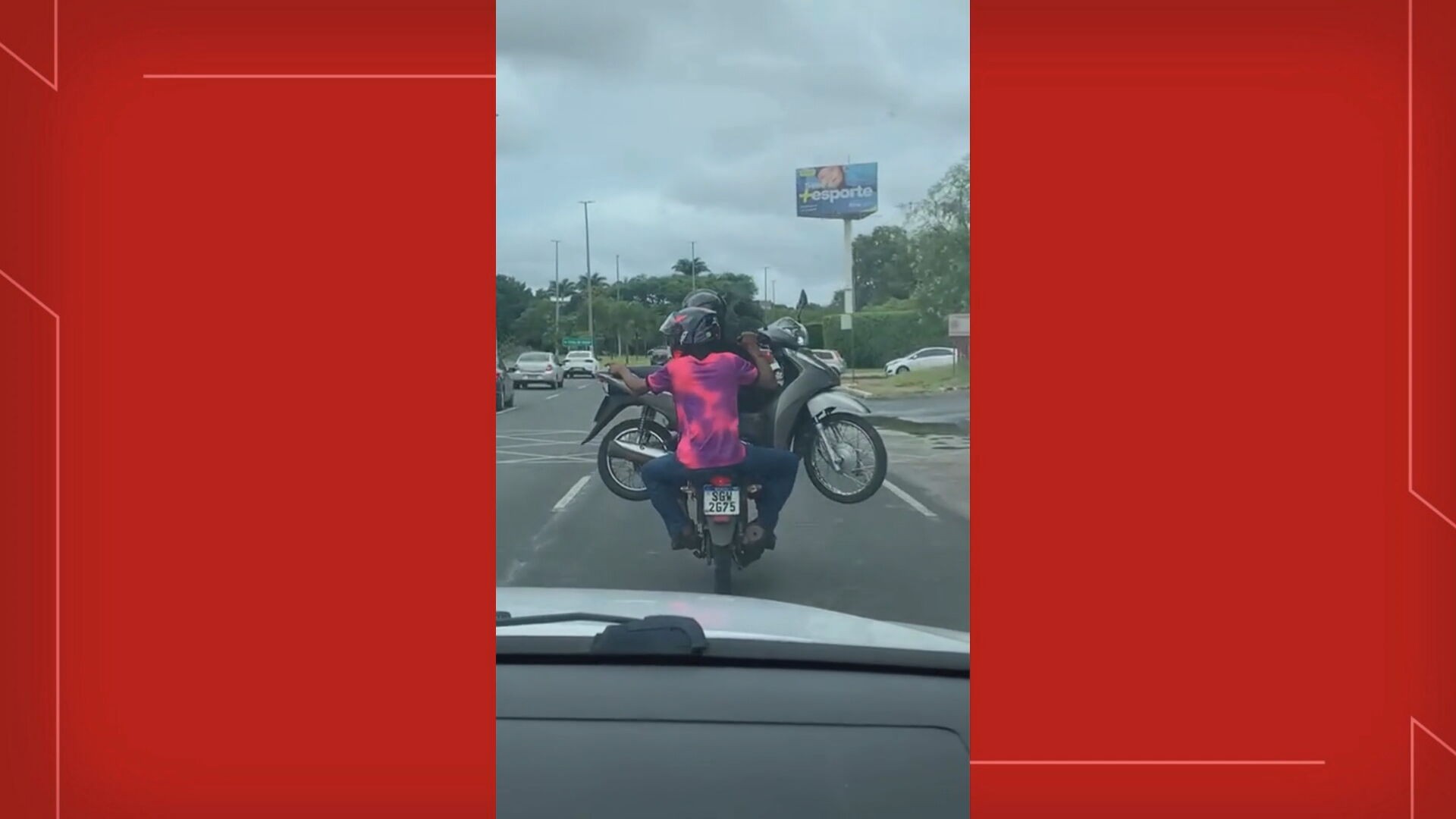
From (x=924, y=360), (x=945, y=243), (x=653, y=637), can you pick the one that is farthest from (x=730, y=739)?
(x=945, y=243)

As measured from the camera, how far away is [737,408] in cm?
279

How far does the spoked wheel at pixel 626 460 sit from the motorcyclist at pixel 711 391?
0.07 metres

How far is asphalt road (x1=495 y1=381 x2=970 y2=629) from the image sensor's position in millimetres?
2939

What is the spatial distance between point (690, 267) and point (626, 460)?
2.08ft

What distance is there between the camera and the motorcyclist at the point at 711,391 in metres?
2.76

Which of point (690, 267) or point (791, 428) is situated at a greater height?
point (690, 267)

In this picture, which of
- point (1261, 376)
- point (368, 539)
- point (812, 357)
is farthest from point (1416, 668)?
point (368, 539)

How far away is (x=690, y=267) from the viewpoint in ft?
8.83

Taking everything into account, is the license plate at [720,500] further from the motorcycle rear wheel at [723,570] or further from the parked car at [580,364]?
the parked car at [580,364]

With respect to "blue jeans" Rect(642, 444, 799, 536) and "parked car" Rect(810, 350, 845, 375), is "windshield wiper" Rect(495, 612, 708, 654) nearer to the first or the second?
"blue jeans" Rect(642, 444, 799, 536)

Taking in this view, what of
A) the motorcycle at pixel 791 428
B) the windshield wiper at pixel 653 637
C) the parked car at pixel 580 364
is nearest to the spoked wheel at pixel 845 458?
the motorcycle at pixel 791 428

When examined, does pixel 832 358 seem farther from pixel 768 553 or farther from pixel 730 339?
pixel 768 553

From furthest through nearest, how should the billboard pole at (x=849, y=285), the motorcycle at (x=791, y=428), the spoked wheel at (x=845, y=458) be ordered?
the spoked wheel at (x=845, y=458) < the motorcycle at (x=791, y=428) < the billboard pole at (x=849, y=285)

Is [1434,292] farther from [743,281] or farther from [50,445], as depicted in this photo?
[50,445]
